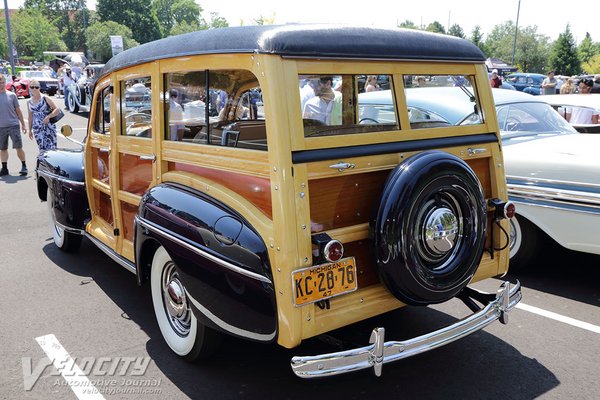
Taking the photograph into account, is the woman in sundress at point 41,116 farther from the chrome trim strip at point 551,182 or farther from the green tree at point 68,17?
the green tree at point 68,17

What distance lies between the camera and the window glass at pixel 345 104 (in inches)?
106

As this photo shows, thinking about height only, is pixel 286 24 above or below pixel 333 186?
above

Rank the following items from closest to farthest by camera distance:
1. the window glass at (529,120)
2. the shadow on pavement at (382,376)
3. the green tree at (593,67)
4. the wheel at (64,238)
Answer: the shadow on pavement at (382,376) < the wheel at (64,238) < the window glass at (529,120) < the green tree at (593,67)

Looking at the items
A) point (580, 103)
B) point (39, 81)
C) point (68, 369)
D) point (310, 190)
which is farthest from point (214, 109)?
point (39, 81)

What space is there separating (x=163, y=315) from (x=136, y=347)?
11.5 inches

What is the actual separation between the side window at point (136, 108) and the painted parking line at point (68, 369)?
155 centimetres

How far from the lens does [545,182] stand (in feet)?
14.1

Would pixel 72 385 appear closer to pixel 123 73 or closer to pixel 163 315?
pixel 163 315

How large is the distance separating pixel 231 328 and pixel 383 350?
77 centimetres

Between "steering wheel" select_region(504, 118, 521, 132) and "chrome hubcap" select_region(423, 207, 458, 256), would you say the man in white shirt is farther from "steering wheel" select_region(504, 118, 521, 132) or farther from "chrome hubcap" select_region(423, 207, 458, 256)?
"steering wheel" select_region(504, 118, 521, 132)

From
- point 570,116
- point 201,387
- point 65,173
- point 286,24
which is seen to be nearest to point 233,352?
point 201,387

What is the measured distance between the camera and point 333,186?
2.58 m

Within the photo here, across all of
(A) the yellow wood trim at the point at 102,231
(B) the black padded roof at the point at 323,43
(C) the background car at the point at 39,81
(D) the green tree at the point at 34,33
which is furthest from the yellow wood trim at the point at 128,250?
(D) the green tree at the point at 34,33

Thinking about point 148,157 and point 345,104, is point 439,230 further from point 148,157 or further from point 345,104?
point 148,157
